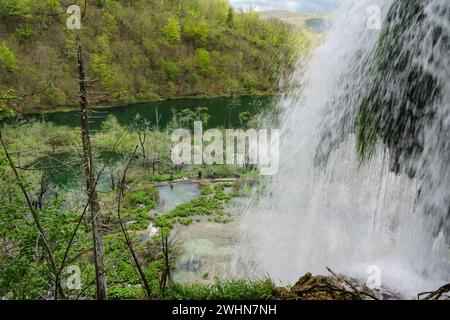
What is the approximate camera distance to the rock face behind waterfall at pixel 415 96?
3336 millimetres

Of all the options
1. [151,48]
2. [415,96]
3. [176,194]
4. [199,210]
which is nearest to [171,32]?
[151,48]

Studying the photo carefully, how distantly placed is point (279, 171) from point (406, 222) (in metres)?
2.84

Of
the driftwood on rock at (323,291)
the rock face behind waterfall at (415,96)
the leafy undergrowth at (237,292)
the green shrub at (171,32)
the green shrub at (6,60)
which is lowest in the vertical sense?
the leafy undergrowth at (237,292)

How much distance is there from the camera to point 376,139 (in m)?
3.99

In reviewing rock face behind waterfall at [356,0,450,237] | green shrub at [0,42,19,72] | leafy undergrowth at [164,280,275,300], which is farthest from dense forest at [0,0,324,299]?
rock face behind waterfall at [356,0,450,237]

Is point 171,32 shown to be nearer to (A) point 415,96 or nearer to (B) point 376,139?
(B) point 376,139

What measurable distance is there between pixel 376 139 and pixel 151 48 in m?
86.7

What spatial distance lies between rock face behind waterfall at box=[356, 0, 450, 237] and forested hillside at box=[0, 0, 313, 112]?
199ft

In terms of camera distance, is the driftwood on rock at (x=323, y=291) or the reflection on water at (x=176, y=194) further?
the reflection on water at (x=176, y=194)

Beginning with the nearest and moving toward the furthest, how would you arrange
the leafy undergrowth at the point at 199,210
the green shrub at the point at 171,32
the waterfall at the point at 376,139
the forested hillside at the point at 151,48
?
the waterfall at the point at 376,139
the leafy undergrowth at the point at 199,210
the forested hillside at the point at 151,48
the green shrub at the point at 171,32

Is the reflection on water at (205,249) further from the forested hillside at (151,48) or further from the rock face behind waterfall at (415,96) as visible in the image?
the forested hillside at (151,48)

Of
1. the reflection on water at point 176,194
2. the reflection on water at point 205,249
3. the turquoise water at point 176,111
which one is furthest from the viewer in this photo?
the turquoise water at point 176,111

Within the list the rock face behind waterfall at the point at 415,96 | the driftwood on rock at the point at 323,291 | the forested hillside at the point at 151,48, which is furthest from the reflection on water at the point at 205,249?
the forested hillside at the point at 151,48
